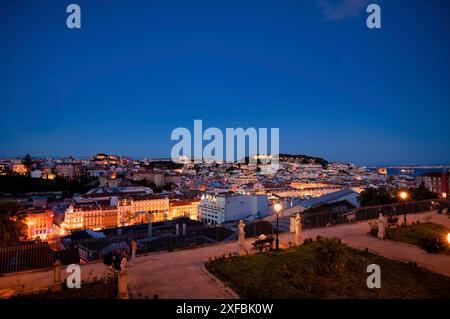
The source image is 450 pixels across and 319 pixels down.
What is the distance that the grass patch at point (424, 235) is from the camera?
11.8 meters

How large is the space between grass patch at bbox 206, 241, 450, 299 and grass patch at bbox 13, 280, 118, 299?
3.00 metres

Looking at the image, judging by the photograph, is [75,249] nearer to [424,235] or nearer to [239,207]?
[424,235]

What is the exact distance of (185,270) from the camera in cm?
962

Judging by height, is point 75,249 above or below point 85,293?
below

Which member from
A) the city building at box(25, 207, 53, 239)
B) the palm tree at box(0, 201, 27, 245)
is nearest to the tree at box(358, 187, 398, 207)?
the palm tree at box(0, 201, 27, 245)

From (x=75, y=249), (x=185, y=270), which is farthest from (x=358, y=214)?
(x=75, y=249)

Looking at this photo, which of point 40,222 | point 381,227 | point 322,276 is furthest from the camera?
point 40,222

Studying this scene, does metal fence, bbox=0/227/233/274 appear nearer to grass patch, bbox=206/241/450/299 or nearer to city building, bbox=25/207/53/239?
grass patch, bbox=206/241/450/299

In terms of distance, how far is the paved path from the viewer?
7969 mm

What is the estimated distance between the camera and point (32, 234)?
2611 inches

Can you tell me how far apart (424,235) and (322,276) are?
7.88 meters

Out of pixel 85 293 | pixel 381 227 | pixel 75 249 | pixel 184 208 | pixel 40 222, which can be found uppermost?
pixel 381 227
